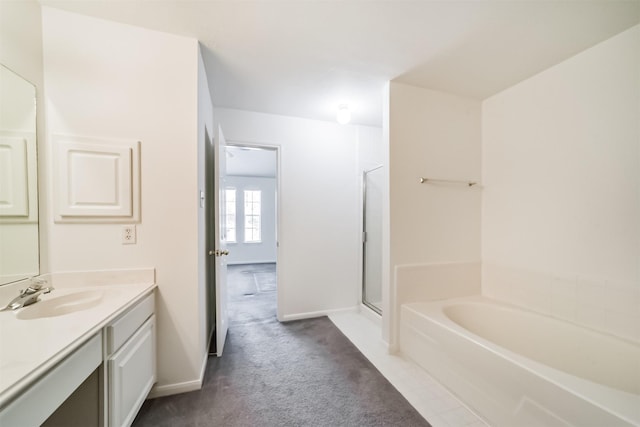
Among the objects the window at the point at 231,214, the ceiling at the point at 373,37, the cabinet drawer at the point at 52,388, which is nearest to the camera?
the cabinet drawer at the point at 52,388

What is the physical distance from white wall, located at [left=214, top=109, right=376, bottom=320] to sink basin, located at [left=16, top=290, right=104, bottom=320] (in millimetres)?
1651

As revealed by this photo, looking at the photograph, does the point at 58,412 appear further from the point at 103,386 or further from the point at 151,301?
the point at 151,301

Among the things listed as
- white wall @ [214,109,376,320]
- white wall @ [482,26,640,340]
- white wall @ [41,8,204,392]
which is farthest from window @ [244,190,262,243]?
white wall @ [482,26,640,340]

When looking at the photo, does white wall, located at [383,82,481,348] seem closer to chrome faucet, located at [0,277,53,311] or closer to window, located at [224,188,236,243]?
chrome faucet, located at [0,277,53,311]

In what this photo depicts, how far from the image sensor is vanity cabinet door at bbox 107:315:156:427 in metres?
1.09

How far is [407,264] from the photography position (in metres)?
2.15

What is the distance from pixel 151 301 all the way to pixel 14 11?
5.48 feet

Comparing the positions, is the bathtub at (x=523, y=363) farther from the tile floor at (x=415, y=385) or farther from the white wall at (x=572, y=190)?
the white wall at (x=572, y=190)

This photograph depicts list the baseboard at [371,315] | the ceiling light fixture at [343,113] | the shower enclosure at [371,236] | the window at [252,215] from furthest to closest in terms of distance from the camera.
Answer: the window at [252,215], the shower enclosure at [371,236], the baseboard at [371,315], the ceiling light fixture at [343,113]

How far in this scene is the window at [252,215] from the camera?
626 centimetres

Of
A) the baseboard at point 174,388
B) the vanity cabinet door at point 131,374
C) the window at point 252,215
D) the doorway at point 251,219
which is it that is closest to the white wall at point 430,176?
the baseboard at point 174,388

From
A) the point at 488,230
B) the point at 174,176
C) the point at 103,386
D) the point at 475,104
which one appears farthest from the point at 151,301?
the point at 475,104

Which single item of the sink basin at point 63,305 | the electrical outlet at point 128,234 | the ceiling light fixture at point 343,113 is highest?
the ceiling light fixture at point 343,113

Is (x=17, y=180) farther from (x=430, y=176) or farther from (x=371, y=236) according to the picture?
(x=371, y=236)
